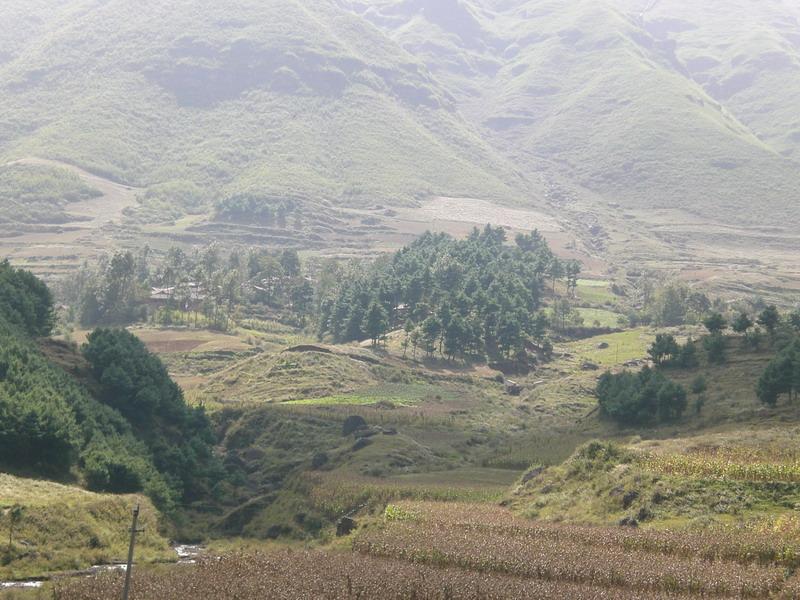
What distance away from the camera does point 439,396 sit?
125500 mm

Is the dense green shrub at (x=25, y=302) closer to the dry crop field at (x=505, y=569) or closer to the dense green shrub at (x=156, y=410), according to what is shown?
the dense green shrub at (x=156, y=410)

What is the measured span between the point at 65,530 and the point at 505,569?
25.2 m

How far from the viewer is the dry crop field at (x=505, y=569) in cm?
4159

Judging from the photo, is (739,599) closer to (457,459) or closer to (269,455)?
(457,459)

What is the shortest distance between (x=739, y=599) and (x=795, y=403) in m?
50.4

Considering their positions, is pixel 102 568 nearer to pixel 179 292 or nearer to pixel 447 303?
pixel 447 303

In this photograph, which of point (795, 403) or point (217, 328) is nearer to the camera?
point (795, 403)

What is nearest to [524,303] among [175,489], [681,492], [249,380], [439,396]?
[439,396]

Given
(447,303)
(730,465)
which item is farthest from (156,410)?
(447,303)

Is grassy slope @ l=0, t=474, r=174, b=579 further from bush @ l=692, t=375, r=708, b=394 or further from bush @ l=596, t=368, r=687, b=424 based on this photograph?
bush @ l=692, t=375, r=708, b=394

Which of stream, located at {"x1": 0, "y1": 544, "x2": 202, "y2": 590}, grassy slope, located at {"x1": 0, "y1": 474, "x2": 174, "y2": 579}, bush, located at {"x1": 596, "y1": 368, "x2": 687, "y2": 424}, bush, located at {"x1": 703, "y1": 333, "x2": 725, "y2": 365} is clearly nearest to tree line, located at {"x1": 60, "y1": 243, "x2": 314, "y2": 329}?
bush, located at {"x1": 596, "y1": 368, "x2": 687, "y2": 424}

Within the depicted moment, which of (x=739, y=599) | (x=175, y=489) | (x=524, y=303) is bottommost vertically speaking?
(x=175, y=489)

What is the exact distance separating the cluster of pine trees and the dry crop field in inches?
3673

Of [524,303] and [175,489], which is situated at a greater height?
[524,303]
